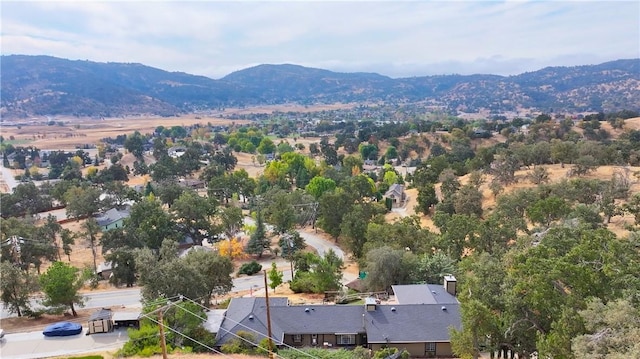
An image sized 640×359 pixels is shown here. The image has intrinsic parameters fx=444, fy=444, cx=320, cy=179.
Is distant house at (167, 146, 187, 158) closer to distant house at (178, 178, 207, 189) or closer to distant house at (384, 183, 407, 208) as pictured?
distant house at (178, 178, 207, 189)

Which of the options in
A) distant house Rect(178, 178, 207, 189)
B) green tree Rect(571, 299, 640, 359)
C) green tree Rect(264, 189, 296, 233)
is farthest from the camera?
distant house Rect(178, 178, 207, 189)

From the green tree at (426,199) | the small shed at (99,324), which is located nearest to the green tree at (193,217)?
the small shed at (99,324)

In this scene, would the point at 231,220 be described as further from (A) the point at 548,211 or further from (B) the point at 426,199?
(A) the point at 548,211

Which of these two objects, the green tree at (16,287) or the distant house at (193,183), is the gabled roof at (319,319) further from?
the distant house at (193,183)

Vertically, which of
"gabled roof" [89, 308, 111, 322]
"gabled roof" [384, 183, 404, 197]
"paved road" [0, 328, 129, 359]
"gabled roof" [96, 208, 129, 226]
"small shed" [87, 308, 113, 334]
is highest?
"gabled roof" [89, 308, 111, 322]

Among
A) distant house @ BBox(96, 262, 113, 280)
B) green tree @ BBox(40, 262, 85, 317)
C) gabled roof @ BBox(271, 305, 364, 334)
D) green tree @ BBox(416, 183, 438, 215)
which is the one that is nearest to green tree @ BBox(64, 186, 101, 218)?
distant house @ BBox(96, 262, 113, 280)

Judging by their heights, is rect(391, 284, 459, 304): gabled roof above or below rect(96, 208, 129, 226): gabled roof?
above

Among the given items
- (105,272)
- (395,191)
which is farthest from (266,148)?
(105,272)

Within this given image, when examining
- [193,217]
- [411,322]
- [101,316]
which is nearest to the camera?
[411,322]
